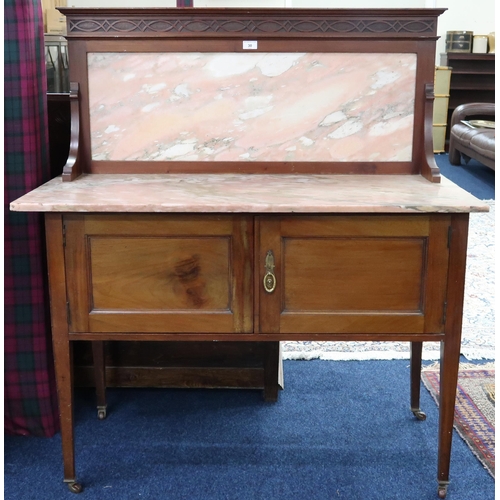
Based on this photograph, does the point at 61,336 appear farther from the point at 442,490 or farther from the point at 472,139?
the point at 472,139

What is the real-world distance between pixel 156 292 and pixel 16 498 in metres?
0.71

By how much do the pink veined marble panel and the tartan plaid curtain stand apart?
0.62 ft

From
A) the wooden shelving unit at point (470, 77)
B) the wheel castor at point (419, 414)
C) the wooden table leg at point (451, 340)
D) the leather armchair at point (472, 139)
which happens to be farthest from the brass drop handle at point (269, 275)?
the wooden shelving unit at point (470, 77)

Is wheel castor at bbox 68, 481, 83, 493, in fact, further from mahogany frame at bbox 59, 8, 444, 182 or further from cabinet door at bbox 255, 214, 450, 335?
mahogany frame at bbox 59, 8, 444, 182

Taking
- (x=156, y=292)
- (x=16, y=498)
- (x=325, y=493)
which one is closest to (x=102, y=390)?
(x=16, y=498)

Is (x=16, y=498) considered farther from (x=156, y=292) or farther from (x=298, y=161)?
(x=298, y=161)

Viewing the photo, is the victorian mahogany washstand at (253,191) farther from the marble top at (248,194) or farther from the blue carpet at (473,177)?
the blue carpet at (473,177)

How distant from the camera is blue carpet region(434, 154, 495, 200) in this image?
18.8 feet

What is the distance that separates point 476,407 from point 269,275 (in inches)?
42.0

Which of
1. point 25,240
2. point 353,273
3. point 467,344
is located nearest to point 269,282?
point 353,273

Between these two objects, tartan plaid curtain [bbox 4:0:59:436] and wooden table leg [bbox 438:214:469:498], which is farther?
tartan plaid curtain [bbox 4:0:59:436]

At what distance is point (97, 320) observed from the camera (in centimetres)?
169

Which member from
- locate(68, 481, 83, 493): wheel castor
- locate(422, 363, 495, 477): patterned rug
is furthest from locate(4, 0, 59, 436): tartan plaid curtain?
locate(422, 363, 495, 477): patterned rug

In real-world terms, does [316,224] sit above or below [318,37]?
below
